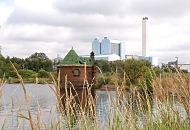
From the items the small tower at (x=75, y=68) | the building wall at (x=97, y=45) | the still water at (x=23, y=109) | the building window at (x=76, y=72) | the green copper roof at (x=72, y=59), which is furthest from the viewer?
the building wall at (x=97, y=45)

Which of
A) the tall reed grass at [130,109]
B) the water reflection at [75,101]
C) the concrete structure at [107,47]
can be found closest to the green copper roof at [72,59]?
the concrete structure at [107,47]

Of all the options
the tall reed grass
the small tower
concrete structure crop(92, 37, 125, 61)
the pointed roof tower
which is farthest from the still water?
concrete structure crop(92, 37, 125, 61)

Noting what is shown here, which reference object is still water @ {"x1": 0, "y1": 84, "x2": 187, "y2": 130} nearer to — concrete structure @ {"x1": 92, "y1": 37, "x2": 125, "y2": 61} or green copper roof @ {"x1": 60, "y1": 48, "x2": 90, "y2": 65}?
green copper roof @ {"x1": 60, "y1": 48, "x2": 90, "y2": 65}

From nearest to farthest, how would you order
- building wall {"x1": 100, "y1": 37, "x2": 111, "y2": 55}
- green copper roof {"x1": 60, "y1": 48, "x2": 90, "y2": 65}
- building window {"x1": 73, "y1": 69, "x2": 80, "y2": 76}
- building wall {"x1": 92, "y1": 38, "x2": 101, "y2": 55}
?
building window {"x1": 73, "y1": 69, "x2": 80, "y2": 76}, green copper roof {"x1": 60, "y1": 48, "x2": 90, "y2": 65}, building wall {"x1": 100, "y1": 37, "x2": 111, "y2": 55}, building wall {"x1": 92, "y1": 38, "x2": 101, "y2": 55}

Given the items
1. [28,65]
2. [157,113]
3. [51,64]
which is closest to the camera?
[157,113]

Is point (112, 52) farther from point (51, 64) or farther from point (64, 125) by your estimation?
point (64, 125)

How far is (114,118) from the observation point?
3479mm

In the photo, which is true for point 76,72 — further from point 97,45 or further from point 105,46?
point 105,46

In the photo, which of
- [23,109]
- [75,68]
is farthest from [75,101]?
[75,68]

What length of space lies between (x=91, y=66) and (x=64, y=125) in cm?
5904

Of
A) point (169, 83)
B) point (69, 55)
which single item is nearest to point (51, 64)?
point (69, 55)

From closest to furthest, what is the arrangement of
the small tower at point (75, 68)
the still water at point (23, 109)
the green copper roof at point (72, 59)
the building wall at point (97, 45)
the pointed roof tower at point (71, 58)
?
the still water at point (23, 109) < the small tower at point (75, 68) < the green copper roof at point (72, 59) < the pointed roof tower at point (71, 58) < the building wall at point (97, 45)

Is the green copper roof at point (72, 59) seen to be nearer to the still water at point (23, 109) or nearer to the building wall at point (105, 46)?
the building wall at point (105, 46)

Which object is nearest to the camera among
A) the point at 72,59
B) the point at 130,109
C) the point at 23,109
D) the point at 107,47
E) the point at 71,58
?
the point at 23,109
